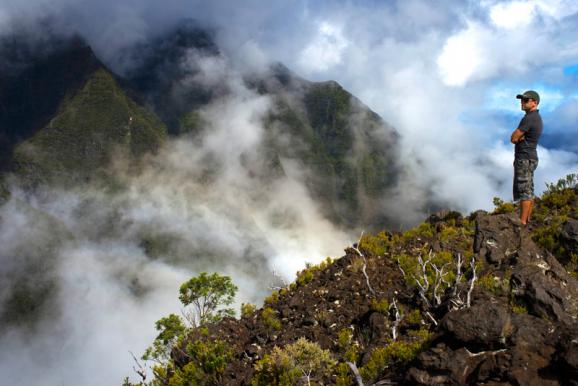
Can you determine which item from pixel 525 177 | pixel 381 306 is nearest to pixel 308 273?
pixel 381 306

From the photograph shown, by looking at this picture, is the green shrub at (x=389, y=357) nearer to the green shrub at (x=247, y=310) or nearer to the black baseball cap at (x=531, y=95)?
the green shrub at (x=247, y=310)

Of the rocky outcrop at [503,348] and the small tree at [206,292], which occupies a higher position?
the small tree at [206,292]

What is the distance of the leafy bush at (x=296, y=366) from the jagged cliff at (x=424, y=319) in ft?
0.07

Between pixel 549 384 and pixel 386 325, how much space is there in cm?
403

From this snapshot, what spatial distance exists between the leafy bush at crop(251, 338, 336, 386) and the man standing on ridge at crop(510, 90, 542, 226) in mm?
6361

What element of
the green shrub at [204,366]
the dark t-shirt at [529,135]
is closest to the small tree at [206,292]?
the green shrub at [204,366]

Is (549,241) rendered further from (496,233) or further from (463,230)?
(463,230)

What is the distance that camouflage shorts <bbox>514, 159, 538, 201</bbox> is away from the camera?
36.7 feet

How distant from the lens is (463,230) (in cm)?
1261

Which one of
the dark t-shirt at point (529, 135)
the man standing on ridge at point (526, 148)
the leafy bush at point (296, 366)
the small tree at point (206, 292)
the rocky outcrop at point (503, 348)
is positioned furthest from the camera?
the small tree at point (206, 292)

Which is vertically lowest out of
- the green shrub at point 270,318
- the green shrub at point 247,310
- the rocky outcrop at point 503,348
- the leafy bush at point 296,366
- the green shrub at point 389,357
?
the rocky outcrop at point 503,348

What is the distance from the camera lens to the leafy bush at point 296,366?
24.3 feet

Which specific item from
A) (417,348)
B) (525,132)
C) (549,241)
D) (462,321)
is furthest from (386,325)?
(525,132)

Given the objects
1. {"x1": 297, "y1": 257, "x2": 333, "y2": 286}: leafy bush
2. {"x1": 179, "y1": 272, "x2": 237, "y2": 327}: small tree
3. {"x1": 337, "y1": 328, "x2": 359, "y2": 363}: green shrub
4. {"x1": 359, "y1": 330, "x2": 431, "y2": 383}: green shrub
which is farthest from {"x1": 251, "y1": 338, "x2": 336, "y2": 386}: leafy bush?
{"x1": 179, "y1": 272, "x2": 237, "y2": 327}: small tree
